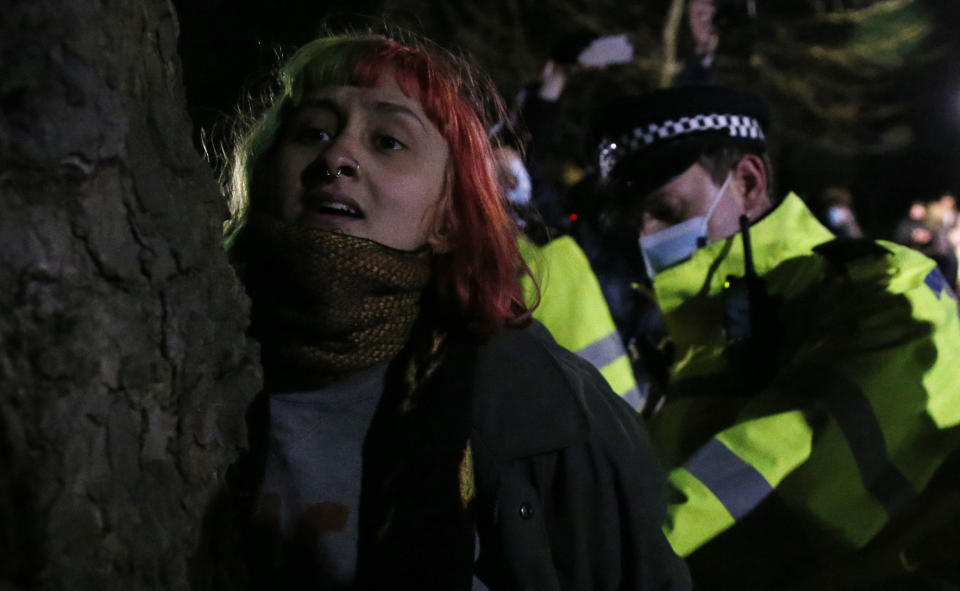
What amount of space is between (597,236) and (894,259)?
44.0 inches

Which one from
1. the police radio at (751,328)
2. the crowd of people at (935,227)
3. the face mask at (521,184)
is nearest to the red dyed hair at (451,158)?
the face mask at (521,184)

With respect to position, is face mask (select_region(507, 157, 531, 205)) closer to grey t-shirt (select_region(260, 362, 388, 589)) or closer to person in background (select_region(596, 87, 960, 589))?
person in background (select_region(596, 87, 960, 589))

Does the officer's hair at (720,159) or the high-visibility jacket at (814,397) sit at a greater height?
the officer's hair at (720,159)

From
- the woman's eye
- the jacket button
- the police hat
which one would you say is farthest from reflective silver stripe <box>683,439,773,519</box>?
the police hat

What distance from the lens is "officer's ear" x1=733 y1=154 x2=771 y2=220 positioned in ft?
11.3

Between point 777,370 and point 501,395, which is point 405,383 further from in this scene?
point 777,370

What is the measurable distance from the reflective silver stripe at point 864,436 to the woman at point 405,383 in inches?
30.8

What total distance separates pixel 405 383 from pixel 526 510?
308 mm

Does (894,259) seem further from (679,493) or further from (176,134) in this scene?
(176,134)

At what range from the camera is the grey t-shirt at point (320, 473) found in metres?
1.54

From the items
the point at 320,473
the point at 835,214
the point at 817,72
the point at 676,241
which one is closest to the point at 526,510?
the point at 320,473

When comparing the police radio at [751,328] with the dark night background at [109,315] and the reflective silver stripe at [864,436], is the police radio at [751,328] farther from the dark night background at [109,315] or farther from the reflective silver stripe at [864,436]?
the dark night background at [109,315]

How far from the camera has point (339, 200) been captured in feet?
5.51

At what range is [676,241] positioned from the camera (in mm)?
3299
